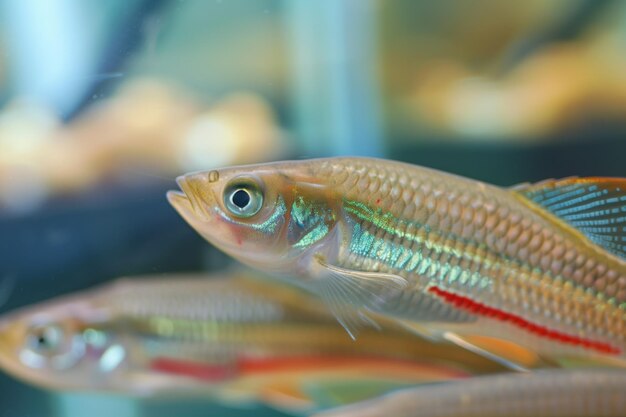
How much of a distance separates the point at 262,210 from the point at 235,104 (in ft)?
3.02

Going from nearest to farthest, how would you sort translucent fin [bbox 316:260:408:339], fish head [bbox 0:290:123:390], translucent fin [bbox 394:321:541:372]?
translucent fin [bbox 316:260:408:339]
translucent fin [bbox 394:321:541:372]
fish head [bbox 0:290:123:390]

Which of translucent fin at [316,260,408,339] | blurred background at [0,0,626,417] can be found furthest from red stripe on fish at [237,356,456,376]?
translucent fin at [316,260,408,339]

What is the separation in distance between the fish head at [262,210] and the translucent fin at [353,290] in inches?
2.3

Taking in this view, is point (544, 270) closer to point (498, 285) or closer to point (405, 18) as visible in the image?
point (498, 285)

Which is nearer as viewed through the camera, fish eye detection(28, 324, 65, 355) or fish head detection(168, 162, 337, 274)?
fish head detection(168, 162, 337, 274)

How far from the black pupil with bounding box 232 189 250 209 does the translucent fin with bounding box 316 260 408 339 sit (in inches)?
6.2

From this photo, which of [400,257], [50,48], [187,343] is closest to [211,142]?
[187,343]

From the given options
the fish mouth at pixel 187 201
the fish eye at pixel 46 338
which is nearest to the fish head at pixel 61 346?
the fish eye at pixel 46 338

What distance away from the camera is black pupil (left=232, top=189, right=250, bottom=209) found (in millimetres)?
1102

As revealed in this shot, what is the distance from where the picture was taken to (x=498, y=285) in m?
1.11

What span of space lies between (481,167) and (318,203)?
118 cm

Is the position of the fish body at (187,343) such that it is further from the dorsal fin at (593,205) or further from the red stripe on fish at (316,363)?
the dorsal fin at (593,205)

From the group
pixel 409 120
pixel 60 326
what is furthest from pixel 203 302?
pixel 409 120

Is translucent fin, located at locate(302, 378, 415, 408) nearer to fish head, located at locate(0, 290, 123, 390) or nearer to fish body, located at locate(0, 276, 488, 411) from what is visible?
fish body, located at locate(0, 276, 488, 411)
